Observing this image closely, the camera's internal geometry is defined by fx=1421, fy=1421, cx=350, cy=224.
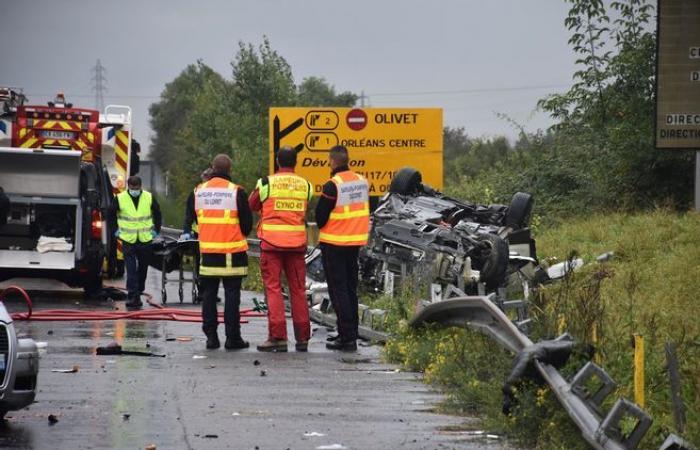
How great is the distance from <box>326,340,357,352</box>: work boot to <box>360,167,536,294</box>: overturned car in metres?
2.19

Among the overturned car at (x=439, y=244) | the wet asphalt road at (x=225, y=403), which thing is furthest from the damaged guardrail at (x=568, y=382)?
the overturned car at (x=439, y=244)

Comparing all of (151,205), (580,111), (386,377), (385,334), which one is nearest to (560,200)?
(580,111)

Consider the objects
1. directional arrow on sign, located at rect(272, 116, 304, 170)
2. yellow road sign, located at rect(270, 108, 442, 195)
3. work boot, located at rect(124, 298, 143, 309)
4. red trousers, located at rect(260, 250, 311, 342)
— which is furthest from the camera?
directional arrow on sign, located at rect(272, 116, 304, 170)

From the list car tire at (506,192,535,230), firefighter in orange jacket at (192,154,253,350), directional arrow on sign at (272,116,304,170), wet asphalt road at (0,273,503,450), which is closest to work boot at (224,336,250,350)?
firefighter in orange jacket at (192,154,253,350)

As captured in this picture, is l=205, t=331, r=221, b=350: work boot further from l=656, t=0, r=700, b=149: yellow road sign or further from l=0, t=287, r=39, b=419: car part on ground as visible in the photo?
l=656, t=0, r=700, b=149: yellow road sign

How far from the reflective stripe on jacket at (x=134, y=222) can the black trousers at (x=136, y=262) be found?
0.08 meters

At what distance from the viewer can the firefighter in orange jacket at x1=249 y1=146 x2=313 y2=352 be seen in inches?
516

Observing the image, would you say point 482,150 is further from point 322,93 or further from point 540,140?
point 322,93

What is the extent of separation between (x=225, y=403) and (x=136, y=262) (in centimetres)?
906

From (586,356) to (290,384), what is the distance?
299cm

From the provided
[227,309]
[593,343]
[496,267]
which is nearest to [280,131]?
[496,267]

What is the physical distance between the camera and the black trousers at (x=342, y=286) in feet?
43.4

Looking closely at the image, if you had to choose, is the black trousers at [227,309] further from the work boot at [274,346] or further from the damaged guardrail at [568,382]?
the damaged guardrail at [568,382]

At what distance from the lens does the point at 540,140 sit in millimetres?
29766
